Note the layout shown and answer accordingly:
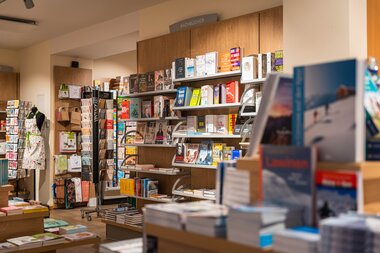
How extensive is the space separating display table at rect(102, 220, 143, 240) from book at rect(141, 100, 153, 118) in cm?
145

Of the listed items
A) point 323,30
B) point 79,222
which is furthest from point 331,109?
point 79,222

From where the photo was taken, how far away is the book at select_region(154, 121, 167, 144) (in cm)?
580

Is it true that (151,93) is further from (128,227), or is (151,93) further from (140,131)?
(128,227)

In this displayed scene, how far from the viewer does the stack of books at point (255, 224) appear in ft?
4.73

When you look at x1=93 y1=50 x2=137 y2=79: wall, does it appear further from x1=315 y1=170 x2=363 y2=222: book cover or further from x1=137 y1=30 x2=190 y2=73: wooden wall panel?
x1=315 y1=170 x2=363 y2=222: book cover

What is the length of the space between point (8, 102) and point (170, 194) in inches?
195

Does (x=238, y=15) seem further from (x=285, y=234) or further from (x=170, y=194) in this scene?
(x=285, y=234)

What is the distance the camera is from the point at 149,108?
19.6ft

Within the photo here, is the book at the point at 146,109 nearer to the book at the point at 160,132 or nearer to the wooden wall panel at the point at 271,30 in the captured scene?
the book at the point at 160,132

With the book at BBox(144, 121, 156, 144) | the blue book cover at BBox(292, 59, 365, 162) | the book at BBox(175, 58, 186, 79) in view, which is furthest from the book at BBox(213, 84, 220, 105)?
the blue book cover at BBox(292, 59, 365, 162)

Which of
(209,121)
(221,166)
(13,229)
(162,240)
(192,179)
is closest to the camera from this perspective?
(162,240)

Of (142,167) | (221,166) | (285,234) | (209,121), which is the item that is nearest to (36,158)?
(142,167)

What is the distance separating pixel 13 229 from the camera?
4336mm

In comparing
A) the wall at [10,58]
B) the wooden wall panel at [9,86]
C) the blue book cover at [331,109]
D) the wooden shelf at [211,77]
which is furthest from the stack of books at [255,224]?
the wall at [10,58]
